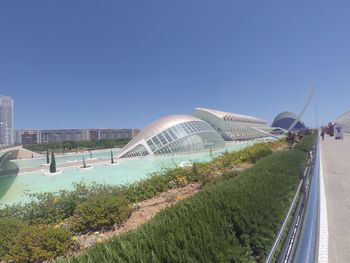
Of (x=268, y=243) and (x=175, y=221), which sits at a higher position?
(x=175, y=221)

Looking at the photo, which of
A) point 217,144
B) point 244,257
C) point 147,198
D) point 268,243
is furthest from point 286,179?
point 217,144

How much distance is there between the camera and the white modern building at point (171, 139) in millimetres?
35812

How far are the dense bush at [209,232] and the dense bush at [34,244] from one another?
98.7 inches

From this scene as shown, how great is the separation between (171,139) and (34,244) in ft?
105

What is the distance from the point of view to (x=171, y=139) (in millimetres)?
36344

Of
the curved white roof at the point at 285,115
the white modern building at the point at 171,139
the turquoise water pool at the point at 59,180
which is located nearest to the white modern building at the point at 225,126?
the white modern building at the point at 171,139

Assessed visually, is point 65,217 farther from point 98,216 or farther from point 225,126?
point 225,126

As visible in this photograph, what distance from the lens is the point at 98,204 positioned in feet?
20.0

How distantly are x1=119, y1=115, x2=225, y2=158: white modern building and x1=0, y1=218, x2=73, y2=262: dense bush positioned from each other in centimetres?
3033

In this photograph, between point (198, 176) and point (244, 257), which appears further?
point (198, 176)

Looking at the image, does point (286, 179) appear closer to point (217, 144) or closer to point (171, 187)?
point (171, 187)

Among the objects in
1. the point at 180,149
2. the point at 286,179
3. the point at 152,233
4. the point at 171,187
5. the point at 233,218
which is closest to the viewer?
the point at 152,233

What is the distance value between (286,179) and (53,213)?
6033mm

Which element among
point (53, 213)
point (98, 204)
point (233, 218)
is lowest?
point (53, 213)
